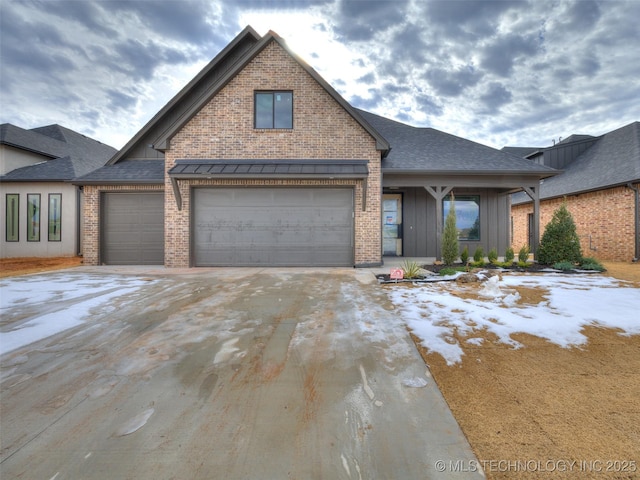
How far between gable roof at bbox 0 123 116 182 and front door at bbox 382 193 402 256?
48.3 ft

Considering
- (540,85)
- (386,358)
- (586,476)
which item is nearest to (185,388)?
(386,358)

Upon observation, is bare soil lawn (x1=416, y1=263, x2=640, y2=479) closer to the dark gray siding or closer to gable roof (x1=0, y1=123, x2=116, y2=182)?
the dark gray siding

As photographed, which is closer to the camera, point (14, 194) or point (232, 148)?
point (232, 148)

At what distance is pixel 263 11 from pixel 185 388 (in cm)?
1566

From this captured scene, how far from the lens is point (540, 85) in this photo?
17.7m

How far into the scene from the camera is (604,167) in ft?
41.9

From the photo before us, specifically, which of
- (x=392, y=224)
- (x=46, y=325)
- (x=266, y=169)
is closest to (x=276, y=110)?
(x=266, y=169)

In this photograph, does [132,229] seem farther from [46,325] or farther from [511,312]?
[511,312]

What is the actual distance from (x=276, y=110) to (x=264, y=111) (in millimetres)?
412

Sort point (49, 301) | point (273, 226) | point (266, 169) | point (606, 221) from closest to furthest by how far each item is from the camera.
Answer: point (49, 301), point (266, 169), point (273, 226), point (606, 221)

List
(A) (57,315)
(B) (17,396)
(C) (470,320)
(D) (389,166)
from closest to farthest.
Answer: (B) (17,396) → (C) (470,320) → (A) (57,315) → (D) (389,166)

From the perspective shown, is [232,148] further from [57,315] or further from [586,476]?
[586,476]

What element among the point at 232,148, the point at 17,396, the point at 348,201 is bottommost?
the point at 17,396

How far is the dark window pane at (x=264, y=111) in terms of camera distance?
9.01m
